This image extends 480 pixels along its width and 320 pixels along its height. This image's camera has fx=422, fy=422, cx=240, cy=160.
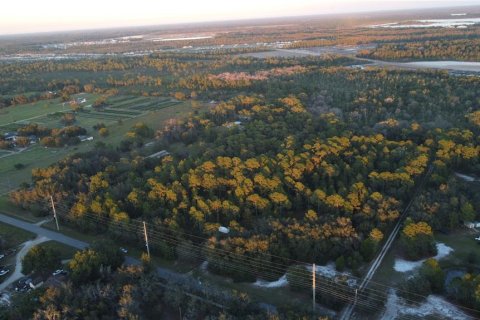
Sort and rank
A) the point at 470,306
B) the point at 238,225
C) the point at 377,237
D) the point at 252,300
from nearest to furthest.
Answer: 1. the point at 470,306
2. the point at 252,300
3. the point at 377,237
4. the point at 238,225

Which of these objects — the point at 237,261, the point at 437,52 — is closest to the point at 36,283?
the point at 237,261

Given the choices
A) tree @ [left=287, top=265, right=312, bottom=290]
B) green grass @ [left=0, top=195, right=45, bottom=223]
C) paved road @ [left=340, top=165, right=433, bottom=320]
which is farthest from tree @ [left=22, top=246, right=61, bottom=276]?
paved road @ [left=340, top=165, right=433, bottom=320]

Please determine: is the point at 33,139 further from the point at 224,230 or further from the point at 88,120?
the point at 224,230

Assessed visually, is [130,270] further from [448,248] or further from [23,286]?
[448,248]

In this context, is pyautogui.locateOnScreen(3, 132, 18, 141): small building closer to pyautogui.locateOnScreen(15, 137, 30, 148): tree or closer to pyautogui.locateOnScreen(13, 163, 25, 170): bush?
pyautogui.locateOnScreen(15, 137, 30, 148): tree

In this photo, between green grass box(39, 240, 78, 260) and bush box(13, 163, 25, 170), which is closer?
green grass box(39, 240, 78, 260)

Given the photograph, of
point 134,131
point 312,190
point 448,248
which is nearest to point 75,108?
point 134,131

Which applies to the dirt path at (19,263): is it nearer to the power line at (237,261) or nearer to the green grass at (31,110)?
the power line at (237,261)
